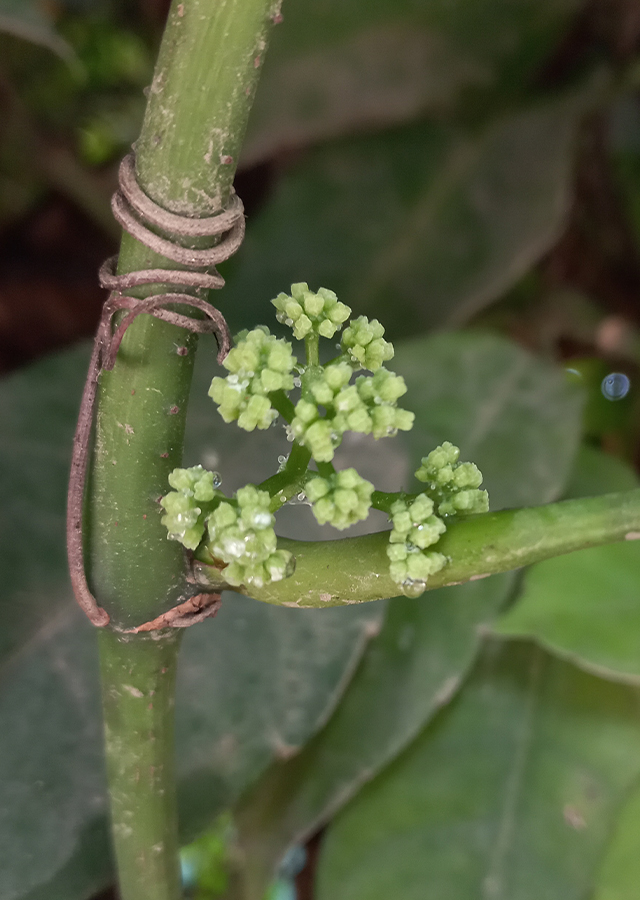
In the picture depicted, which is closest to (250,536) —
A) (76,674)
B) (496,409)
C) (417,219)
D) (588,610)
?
(76,674)

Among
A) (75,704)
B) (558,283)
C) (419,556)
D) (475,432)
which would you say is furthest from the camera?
(558,283)

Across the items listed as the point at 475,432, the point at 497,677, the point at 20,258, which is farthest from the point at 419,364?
the point at 20,258

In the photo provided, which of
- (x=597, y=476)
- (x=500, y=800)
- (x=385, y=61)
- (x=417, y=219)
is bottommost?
(x=500, y=800)

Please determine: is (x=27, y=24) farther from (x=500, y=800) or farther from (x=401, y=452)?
(x=500, y=800)

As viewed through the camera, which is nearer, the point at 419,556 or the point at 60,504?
the point at 419,556

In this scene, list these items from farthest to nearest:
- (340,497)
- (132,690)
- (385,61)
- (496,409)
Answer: (385,61), (496,409), (132,690), (340,497)

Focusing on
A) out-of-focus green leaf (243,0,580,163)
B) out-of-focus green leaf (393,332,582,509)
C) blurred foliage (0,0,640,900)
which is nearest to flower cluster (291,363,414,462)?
blurred foliage (0,0,640,900)

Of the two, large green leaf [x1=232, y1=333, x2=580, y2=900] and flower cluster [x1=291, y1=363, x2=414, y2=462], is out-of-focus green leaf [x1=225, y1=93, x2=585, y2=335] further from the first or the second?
flower cluster [x1=291, y1=363, x2=414, y2=462]

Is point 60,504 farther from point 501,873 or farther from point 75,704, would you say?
point 501,873

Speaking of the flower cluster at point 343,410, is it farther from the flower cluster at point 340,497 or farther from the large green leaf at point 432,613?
the large green leaf at point 432,613
